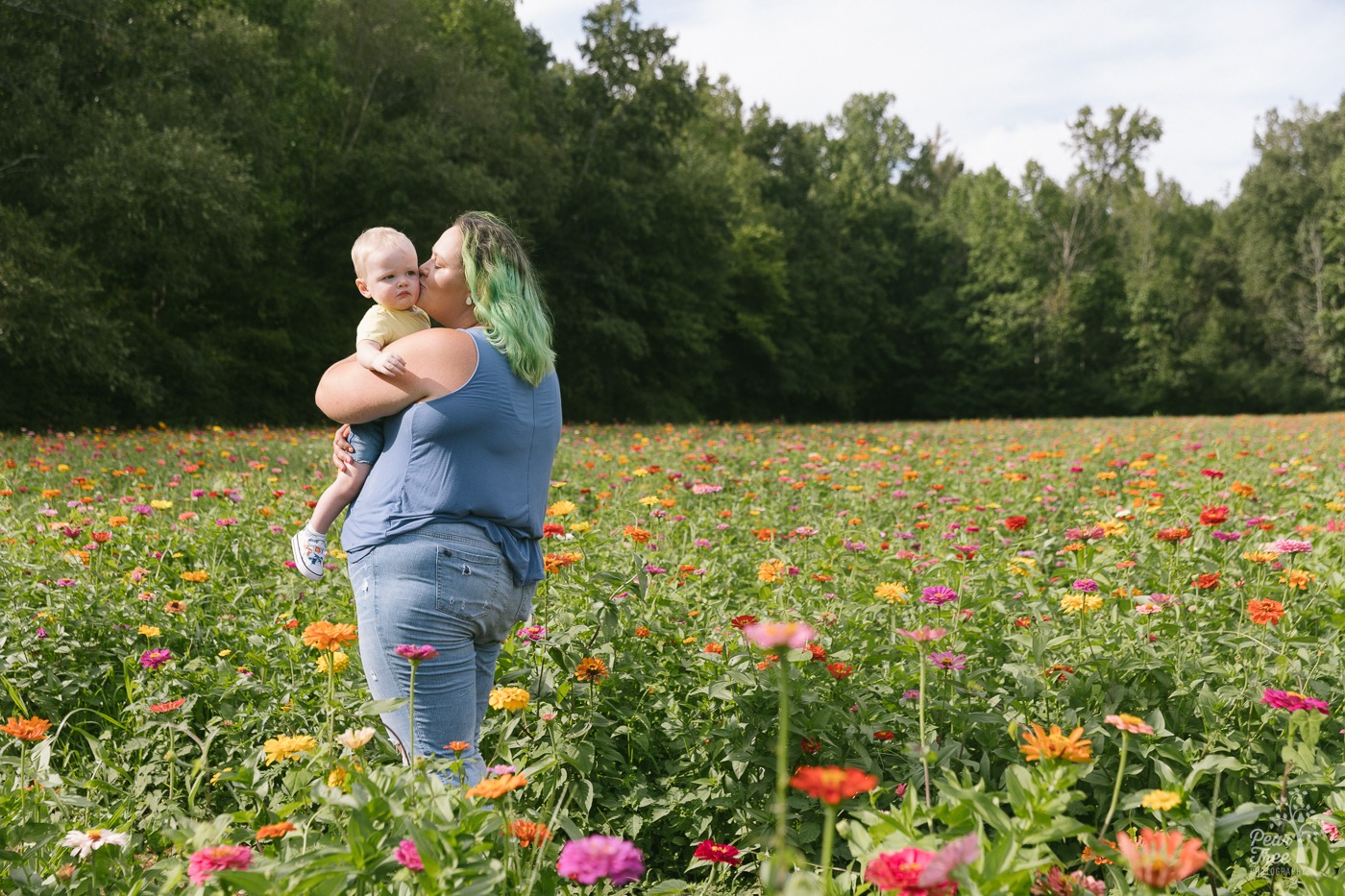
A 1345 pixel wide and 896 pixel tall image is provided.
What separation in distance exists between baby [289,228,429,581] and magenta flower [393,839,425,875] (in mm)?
1079

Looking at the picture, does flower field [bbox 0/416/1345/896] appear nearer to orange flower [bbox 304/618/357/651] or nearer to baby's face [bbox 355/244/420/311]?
orange flower [bbox 304/618/357/651]

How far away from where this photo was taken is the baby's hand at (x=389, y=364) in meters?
2.10

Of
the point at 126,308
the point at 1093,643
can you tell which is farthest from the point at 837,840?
the point at 126,308

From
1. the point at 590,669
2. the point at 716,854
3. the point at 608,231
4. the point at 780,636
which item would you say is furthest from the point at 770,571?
the point at 608,231

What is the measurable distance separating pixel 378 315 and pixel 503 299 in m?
0.35

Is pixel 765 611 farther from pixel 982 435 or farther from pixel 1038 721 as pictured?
pixel 982 435

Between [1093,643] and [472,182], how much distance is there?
776 inches

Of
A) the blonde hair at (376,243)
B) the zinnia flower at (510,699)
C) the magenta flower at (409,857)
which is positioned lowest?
the magenta flower at (409,857)

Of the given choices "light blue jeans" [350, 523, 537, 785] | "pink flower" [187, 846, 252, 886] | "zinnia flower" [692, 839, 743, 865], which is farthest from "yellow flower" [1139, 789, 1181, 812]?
"pink flower" [187, 846, 252, 886]

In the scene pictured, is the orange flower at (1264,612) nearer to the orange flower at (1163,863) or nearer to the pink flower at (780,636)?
the orange flower at (1163,863)

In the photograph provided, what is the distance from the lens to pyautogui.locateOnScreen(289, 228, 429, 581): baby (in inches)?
89.1

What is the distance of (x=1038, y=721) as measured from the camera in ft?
8.47

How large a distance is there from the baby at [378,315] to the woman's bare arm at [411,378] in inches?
2.5

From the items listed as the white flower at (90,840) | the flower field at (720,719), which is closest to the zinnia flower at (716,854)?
the flower field at (720,719)
